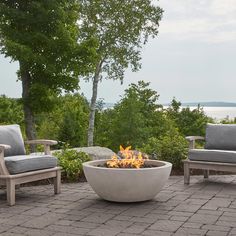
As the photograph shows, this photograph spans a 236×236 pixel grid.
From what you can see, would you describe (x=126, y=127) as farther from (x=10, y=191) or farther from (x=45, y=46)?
A: (x=10, y=191)

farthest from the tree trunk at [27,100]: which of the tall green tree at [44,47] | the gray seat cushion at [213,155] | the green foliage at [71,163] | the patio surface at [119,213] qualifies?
the gray seat cushion at [213,155]

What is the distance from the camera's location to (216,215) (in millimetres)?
4703

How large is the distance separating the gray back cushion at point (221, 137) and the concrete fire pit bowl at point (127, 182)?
1.80 metres

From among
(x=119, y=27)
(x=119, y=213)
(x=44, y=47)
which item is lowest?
(x=119, y=213)

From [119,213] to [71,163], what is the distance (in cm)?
211

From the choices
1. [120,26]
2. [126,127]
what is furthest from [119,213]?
[120,26]

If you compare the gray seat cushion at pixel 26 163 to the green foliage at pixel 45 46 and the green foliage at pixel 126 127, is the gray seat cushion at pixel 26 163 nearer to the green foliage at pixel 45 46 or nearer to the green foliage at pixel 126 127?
the green foliage at pixel 45 46

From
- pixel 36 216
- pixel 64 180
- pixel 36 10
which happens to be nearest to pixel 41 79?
pixel 36 10

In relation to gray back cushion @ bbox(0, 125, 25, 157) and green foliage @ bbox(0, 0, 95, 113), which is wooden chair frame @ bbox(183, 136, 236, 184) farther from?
green foliage @ bbox(0, 0, 95, 113)

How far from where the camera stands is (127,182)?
16.5 feet

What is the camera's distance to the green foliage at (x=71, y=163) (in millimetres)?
6691

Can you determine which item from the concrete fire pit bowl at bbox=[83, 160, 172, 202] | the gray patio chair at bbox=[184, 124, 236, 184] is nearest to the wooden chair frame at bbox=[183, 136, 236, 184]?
the gray patio chair at bbox=[184, 124, 236, 184]

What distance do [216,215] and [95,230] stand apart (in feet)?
4.46

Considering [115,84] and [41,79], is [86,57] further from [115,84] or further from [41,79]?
[115,84]
